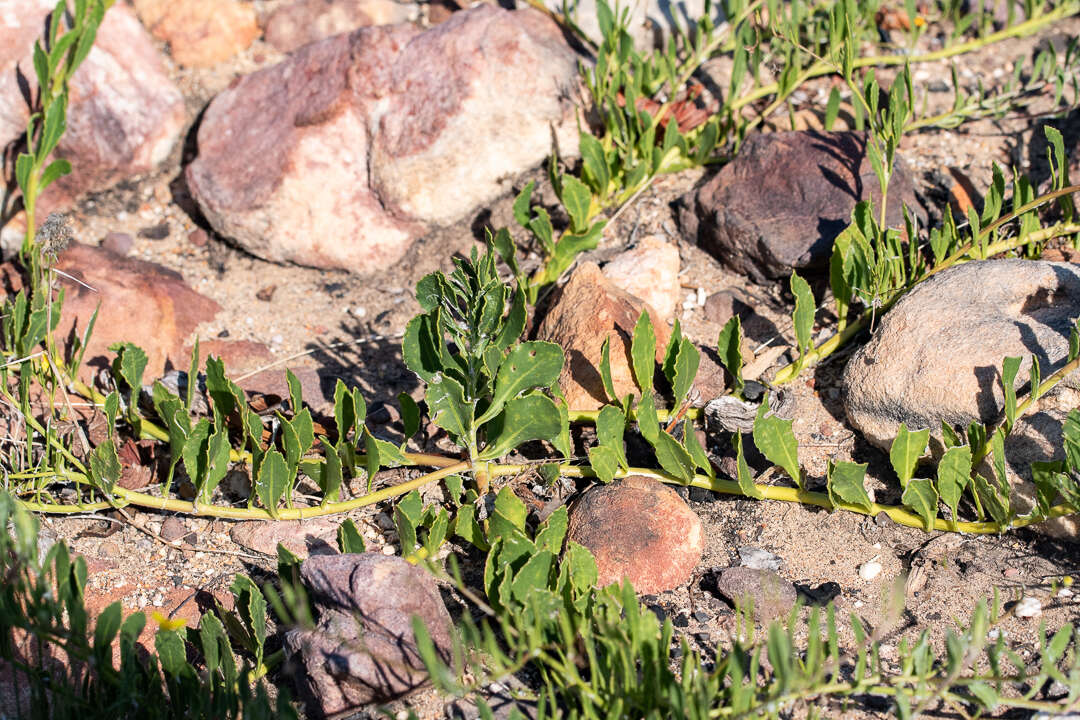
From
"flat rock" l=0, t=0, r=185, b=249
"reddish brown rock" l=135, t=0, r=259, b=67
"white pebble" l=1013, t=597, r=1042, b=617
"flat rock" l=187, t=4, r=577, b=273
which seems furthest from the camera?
"reddish brown rock" l=135, t=0, r=259, b=67

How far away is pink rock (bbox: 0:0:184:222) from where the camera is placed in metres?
3.80

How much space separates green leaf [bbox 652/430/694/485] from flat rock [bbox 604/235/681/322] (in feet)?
2.42

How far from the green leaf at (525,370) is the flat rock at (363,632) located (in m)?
0.46

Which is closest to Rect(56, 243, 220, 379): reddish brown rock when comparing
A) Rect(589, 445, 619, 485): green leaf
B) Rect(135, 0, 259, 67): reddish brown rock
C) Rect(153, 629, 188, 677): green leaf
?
Rect(135, 0, 259, 67): reddish brown rock

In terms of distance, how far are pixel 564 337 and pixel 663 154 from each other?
902mm

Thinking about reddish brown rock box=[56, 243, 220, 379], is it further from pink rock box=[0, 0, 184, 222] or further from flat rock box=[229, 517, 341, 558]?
flat rock box=[229, 517, 341, 558]

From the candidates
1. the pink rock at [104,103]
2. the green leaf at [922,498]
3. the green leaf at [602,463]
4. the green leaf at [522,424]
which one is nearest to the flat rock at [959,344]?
the green leaf at [922,498]

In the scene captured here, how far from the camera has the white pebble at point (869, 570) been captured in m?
2.43

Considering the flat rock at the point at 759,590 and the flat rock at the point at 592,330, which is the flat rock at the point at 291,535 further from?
the flat rock at the point at 759,590

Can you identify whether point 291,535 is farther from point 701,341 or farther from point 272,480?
point 701,341

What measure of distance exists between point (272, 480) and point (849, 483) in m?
1.41

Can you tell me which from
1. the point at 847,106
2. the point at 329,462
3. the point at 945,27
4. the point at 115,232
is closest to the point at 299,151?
the point at 115,232

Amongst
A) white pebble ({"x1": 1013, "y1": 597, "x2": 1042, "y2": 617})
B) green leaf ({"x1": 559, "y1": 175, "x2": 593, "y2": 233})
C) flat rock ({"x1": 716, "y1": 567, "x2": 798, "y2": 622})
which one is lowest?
white pebble ({"x1": 1013, "y1": 597, "x2": 1042, "y2": 617})

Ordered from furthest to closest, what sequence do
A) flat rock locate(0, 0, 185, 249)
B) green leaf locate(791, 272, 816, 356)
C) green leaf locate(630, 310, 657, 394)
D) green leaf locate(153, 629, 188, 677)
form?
flat rock locate(0, 0, 185, 249) < green leaf locate(791, 272, 816, 356) < green leaf locate(630, 310, 657, 394) < green leaf locate(153, 629, 188, 677)
